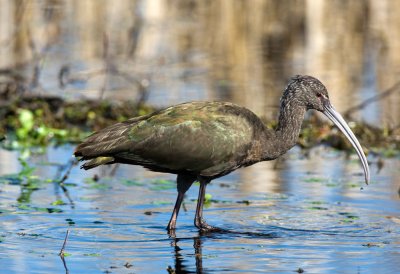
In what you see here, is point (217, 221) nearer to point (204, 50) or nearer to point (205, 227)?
point (205, 227)

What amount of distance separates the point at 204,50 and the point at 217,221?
42.0ft

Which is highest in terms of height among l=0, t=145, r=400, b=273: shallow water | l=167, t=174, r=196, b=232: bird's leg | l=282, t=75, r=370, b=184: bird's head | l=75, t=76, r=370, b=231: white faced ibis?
l=282, t=75, r=370, b=184: bird's head

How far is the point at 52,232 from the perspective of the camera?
28.5 feet

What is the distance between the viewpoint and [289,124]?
929cm

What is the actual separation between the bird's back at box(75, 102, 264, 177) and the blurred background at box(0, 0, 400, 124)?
455 cm

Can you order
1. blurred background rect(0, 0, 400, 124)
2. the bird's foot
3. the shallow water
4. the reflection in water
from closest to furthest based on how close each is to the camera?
the reflection in water < the shallow water < the bird's foot < blurred background rect(0, 0, 400, 124)

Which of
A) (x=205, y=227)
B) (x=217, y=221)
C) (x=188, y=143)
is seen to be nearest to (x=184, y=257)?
(x=205, y=227)

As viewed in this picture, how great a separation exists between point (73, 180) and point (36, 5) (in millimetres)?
14452

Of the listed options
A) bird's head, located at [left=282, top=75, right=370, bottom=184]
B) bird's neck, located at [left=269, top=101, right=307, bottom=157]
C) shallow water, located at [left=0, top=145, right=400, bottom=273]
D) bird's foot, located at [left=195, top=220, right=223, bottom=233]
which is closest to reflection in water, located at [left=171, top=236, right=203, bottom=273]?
shallow water, located at [left=0, top=145, right=400, bottom=273]

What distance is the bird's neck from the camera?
364 inches

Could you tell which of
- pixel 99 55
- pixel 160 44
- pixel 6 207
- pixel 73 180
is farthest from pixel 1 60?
pixel 6 207

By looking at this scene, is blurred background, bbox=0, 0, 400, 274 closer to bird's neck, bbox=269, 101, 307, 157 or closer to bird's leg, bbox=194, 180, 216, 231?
bird's leg, bbox=194, 180, 216, 231

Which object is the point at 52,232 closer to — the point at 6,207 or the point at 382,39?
the point at 6,207

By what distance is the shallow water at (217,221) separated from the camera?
768 cm
